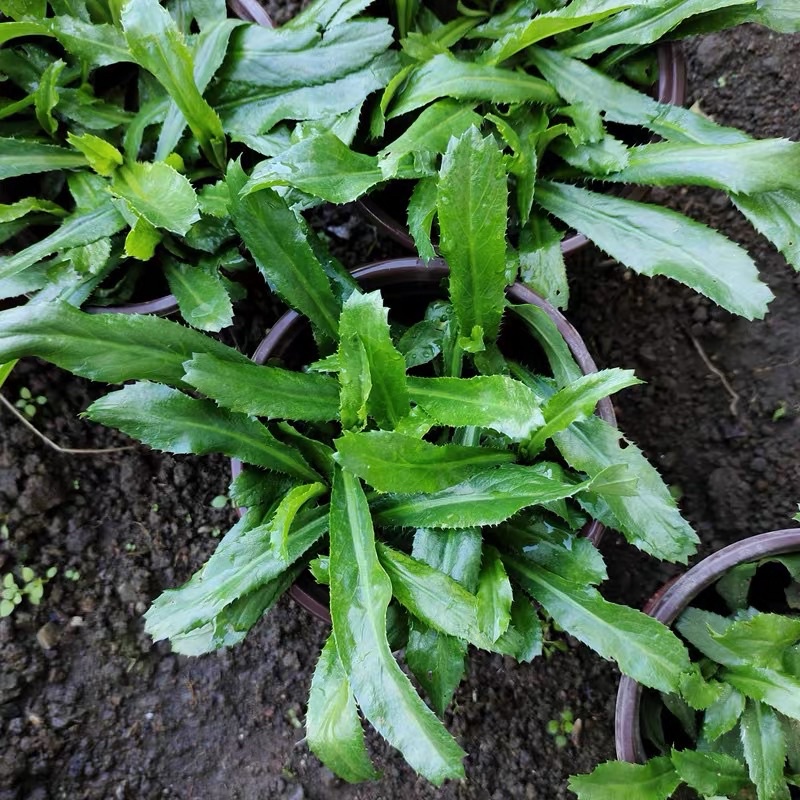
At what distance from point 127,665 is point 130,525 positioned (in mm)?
211

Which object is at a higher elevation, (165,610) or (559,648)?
(165,610)

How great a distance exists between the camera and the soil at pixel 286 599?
1.04 m

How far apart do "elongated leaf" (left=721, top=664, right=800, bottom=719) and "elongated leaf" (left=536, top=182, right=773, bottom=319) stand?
42cm

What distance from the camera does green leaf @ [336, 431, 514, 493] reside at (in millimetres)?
702

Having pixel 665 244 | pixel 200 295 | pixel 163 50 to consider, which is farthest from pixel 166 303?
pixel 665 244

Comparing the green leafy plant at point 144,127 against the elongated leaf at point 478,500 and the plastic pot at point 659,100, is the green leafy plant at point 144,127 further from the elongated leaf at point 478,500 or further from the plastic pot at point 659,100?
the elongated leaf at point 478,500

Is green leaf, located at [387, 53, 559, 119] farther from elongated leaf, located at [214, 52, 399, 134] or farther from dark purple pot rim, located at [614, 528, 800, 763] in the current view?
dark purple pot rim, located at [614, 528, 800, 763]

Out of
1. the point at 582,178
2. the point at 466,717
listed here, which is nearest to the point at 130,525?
the point at 466,717

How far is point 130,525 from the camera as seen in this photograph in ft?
3.65

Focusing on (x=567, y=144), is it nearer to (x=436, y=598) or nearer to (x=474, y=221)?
(x=474, y=221)

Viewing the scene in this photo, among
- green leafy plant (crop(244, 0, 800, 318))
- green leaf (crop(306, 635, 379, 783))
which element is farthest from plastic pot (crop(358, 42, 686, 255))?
green leaf (crop(306, 635, 379, 783))

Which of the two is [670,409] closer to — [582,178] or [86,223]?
[582,178]

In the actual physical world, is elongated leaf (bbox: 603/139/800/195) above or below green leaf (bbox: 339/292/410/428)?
above

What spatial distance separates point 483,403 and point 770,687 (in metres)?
0.48
